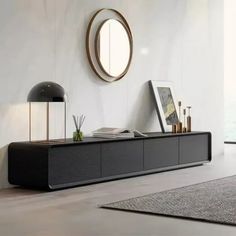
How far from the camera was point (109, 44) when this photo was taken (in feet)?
22.9

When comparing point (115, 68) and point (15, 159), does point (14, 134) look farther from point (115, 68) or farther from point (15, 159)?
point (115, 68)

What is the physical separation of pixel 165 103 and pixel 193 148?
0.78 m

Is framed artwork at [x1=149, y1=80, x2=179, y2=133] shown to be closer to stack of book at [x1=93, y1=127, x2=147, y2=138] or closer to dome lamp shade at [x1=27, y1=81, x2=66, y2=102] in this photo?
stack of book at [x1=93, y1=127, x2=147, y2=138]

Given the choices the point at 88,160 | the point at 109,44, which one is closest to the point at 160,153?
the point at 88,160

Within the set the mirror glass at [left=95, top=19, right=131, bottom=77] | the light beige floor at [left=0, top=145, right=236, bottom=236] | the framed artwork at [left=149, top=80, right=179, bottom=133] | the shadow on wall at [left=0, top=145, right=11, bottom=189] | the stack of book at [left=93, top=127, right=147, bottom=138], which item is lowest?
the light beige floor at [left=0, top=145, right=236, bottom=236]

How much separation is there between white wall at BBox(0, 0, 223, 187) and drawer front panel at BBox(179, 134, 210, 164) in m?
0.58

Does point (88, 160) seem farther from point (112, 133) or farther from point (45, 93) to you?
point (45, 93)

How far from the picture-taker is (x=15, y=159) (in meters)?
5.61

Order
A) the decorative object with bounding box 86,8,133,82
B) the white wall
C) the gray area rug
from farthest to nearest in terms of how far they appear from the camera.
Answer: the decorative object with bounding box 86,8,133,82 → the white wall → the gray area rug

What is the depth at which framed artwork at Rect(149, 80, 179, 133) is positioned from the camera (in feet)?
25.4

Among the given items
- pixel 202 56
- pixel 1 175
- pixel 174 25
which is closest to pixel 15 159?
pixel 1 175

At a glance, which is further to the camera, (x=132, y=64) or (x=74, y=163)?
(x=132, y=64)

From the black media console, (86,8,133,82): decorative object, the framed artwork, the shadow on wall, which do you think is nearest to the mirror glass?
(86,8,133,82): decorative object

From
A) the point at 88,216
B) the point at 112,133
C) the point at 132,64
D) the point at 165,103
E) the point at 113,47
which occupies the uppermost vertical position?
the point at 113,47
